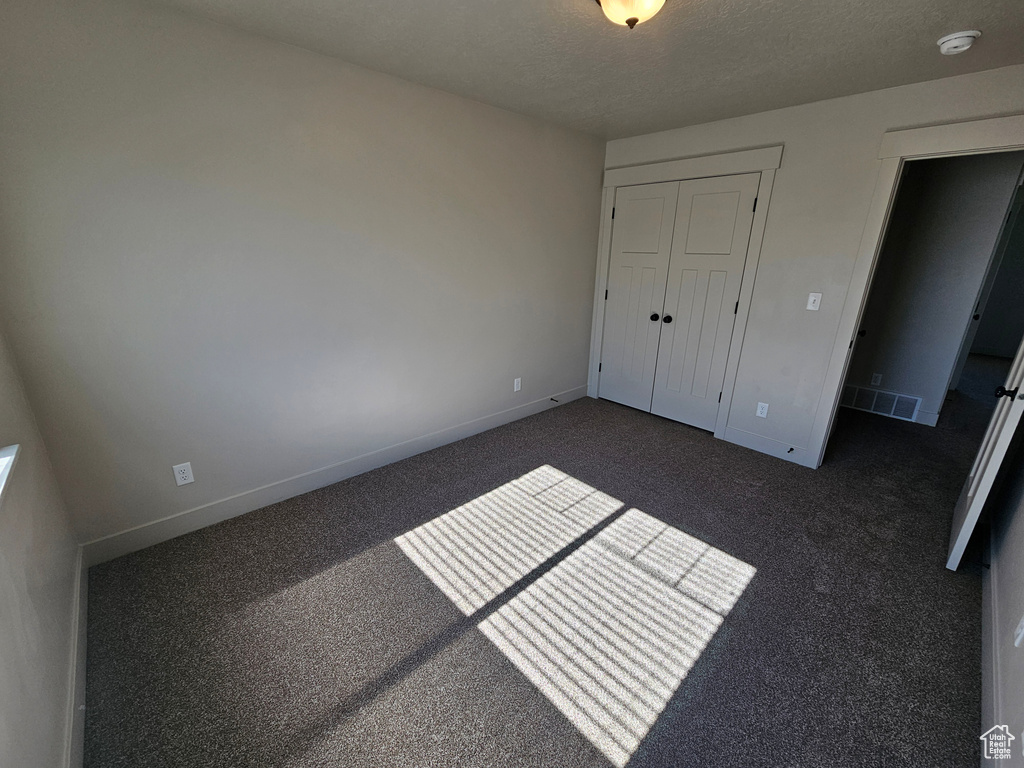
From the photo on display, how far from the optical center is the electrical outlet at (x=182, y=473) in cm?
209

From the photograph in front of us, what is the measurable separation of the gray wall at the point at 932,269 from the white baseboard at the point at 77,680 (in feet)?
17.8

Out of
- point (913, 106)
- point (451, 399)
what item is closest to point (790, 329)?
point (913, 106)

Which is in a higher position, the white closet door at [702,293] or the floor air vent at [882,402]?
the white closet door at [702,293]

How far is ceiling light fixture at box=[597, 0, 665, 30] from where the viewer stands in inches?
52.1

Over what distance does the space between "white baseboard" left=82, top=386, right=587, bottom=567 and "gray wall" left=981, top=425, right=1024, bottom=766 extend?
281cm

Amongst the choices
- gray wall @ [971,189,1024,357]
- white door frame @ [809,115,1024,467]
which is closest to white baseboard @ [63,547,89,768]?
white door frame @ [809,115,1024,467]

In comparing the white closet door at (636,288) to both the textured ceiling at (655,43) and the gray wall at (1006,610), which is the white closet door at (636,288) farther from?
the gray wall at (1006,610)

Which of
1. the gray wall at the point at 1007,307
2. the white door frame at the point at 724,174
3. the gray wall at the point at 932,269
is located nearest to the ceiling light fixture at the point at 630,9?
the white door frame at the point at 724,174

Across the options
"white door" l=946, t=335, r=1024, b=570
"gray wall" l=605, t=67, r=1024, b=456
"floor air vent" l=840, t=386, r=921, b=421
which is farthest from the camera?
"floor air vent" l=840, t=386, r=921, b=421

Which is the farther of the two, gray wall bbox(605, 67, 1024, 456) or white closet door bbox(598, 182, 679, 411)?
white closet door bbox(598, 182, 679, 411)

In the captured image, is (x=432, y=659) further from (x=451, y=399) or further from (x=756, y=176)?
(x=756, y=176)

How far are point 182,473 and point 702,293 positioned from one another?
3.52m

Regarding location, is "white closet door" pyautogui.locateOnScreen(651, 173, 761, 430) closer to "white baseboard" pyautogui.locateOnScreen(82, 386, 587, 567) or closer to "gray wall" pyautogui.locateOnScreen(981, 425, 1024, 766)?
"white baseboard" pyautogui.locateOnScreen(82, 386, 587, 567)

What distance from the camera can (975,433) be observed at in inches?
135
